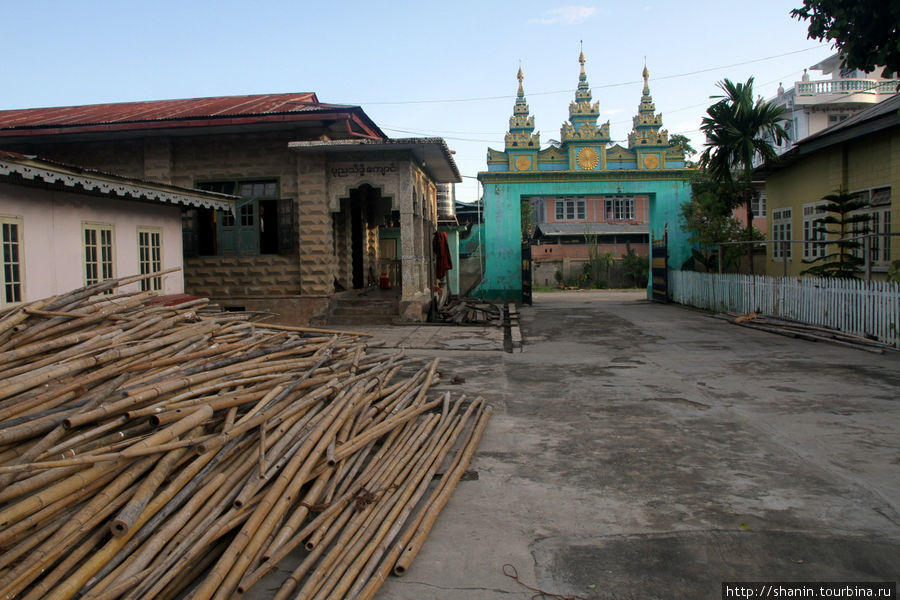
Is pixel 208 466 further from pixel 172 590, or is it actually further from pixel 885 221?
pixel 885 221

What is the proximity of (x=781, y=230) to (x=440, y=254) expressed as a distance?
424 inches

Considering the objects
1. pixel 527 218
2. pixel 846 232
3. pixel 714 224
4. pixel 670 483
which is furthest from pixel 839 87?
pixel 670 483

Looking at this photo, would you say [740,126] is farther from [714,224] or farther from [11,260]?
[11,260]

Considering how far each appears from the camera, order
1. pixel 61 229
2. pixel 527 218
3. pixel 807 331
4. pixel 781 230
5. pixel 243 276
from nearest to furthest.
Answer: pixel 61 229 → pixel 807 331 → pixel 243 276 → pixel 781 230 → pixel 527 218

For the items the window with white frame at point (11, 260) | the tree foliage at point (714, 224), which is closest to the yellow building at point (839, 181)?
the tree foliage at point (714, 224)

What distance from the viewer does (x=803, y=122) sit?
1476 inches

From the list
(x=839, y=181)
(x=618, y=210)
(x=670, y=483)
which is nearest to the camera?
(x=670, y=483)

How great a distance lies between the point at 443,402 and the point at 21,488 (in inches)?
167

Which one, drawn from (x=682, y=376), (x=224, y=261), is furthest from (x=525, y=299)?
(x=682, y=376)

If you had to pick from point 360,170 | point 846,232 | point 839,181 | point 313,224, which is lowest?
point 846,232

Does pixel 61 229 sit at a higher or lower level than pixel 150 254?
higher

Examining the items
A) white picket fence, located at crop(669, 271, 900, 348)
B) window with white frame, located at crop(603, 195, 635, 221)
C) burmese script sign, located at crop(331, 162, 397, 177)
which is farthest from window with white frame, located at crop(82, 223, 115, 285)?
window with white frame, located at crop(603, 195, 635, 221)

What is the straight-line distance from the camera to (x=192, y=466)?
159 inches

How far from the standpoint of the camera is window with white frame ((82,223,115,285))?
9.91 m
